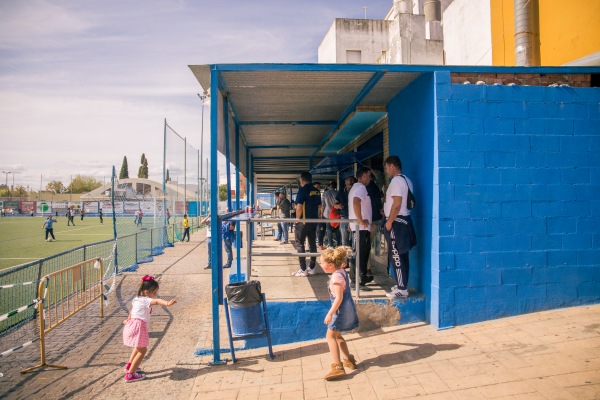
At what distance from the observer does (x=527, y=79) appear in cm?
532

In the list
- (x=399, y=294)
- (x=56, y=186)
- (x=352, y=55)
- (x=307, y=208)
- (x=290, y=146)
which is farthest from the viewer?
(x=56, y=186)

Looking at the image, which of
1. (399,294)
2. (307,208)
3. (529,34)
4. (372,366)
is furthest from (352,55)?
(372,366)

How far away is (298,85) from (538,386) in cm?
459

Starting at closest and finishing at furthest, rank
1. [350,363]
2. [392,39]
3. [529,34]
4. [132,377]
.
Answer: [350,363] → [132,377] → [529,34] → [392,39]

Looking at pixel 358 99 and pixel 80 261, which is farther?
pixel 80 261

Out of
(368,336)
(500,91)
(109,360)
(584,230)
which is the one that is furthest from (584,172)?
(109,360)

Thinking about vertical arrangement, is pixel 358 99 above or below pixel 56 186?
below

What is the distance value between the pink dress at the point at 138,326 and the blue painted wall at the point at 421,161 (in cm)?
346

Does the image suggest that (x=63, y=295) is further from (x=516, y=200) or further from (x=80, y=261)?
(x=516, y=200)

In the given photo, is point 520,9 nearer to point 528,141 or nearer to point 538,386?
point 528,141

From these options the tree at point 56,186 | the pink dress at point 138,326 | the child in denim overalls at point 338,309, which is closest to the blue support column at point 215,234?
the pink dress at point 138,326

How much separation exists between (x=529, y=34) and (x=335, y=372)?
7292 millimetres

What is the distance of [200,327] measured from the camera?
6621mm

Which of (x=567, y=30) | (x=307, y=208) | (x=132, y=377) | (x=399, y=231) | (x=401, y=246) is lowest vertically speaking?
(x=132, y=377)
